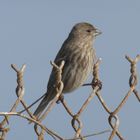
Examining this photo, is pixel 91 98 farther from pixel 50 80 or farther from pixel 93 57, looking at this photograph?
pixel 93 57

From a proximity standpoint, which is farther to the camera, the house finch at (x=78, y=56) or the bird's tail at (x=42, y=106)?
the house finch at (x=78, y=56)

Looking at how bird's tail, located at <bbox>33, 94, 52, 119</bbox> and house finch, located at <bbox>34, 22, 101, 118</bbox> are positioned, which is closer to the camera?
bird's tail, located at <bbox>33, 94, 52, 119</bbox>

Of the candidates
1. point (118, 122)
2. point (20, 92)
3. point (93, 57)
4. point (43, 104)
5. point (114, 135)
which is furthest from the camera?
point (93, 57)

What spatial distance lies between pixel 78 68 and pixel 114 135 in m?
3.54

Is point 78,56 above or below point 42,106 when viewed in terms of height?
above

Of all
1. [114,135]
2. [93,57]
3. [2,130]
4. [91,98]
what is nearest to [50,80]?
[93,57]

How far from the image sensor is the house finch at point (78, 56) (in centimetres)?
645

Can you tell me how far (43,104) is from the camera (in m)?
4.98

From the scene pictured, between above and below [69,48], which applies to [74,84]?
below

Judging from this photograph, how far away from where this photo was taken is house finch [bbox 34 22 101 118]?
645 centimetres

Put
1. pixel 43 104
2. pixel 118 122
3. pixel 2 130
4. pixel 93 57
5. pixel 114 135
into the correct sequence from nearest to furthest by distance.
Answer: pixel 2 130 → pixel 114 135 → pixel 118 122 → pixel 43 104 → pixel 93 57

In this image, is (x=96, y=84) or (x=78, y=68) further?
(x=78, y=68)

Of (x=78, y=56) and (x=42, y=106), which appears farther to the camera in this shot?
(x=78, y=56)

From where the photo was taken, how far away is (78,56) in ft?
21.7
